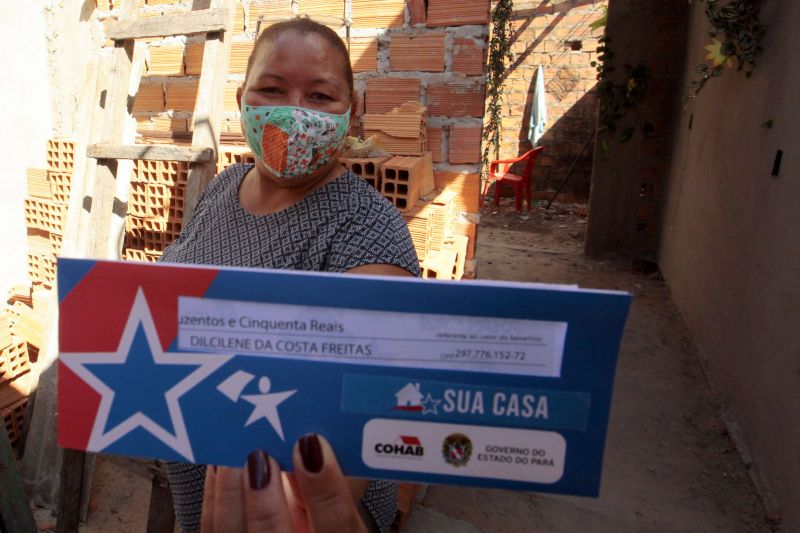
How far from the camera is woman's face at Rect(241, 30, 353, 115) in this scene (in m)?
1.15

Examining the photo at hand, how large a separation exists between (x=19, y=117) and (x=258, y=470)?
3.14 m

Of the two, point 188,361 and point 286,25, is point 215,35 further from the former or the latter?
point 188,361

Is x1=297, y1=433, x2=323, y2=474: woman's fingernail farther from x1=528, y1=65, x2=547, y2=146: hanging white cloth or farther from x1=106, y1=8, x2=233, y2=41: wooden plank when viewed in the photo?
x1=528, y1=65, x2=547, y2=146: hanging white cloth

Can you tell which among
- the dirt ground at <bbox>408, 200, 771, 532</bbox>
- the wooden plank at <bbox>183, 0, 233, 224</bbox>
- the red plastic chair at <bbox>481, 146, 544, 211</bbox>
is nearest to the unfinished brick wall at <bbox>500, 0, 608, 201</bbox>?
the red plastic chair at <bbox>481, 146, 544, 211</bbox>

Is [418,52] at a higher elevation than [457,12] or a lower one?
lower

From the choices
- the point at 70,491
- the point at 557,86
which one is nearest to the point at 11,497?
the point at 70,491

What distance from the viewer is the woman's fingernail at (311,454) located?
2.31 feet

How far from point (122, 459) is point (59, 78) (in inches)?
87.1

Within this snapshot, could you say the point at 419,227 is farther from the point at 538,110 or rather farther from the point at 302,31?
the point at 538,110

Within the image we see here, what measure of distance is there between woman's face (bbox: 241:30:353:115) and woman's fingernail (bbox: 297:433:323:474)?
79 centimetres

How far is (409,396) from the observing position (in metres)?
0.70

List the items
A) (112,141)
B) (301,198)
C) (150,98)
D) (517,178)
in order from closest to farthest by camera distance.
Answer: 1. (301,198)
2. (112,141)
3. (150,98)
4. (517,178)

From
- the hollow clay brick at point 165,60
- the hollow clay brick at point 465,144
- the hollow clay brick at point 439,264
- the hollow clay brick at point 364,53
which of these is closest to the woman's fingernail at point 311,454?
the hollow clay brick at point 439,264

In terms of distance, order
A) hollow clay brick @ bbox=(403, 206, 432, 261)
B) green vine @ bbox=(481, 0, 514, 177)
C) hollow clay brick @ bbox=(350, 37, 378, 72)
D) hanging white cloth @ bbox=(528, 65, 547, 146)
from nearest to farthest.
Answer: hollow clay brick @ bbox=(403, 206, 432, 261) → hollow clay brick @ bbox=(350, 37, 378, 72) → green vine @ bbox=(481, 0, 514, 177) → hanging white cloth @ bbox=(528, 65, 547, 146)
